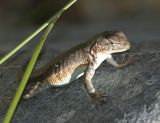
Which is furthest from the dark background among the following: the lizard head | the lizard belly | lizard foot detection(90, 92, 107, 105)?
lizard foot detection(90, 92, 107, 105)

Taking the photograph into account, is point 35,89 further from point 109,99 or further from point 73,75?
point 109,99

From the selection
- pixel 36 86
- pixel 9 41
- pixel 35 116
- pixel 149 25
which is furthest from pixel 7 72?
pixel 149 25

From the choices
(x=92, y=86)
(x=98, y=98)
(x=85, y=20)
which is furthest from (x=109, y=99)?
(x=85, y=20)

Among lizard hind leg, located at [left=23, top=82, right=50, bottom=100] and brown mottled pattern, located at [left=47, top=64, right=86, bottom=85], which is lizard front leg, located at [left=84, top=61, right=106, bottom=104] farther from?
lizard hind leg, located at [left=23, top=82, right=50, bottom=100]

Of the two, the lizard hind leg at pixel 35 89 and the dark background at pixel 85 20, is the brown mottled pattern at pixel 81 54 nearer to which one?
the lizard hind leg at pixel 35 89

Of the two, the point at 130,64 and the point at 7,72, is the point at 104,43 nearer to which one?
the point at 130,64

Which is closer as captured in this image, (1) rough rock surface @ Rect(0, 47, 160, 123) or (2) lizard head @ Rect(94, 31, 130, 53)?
(1) rough rock surface @ Rect(0, 47, 160, 123)
